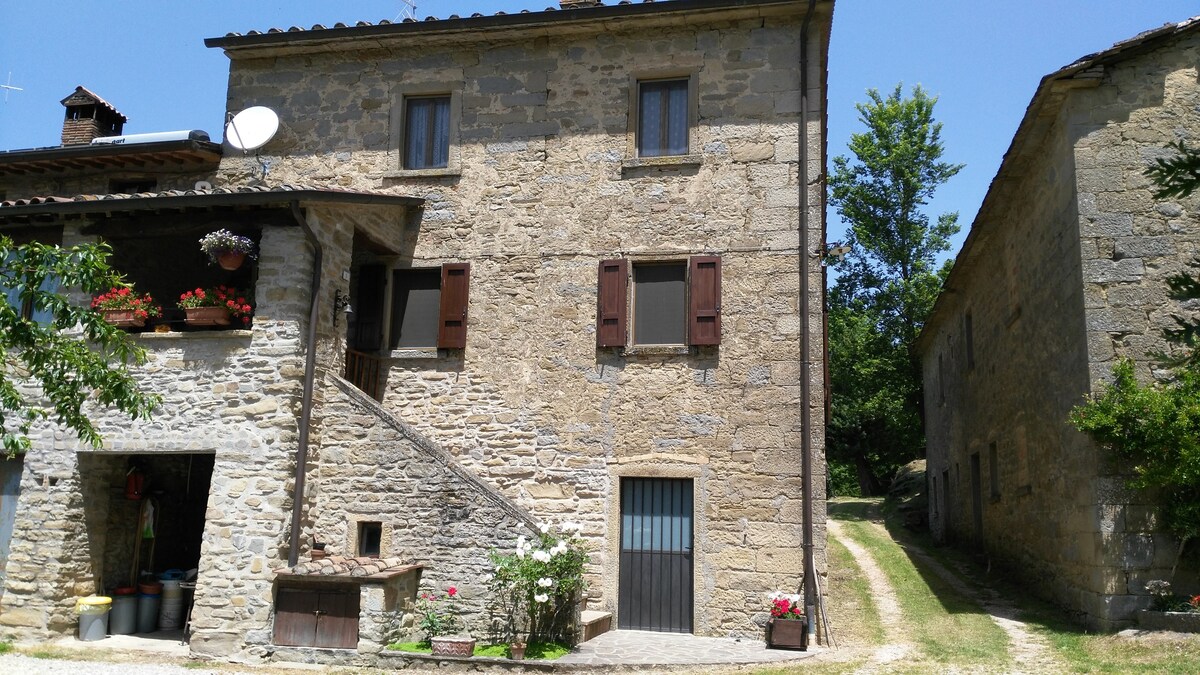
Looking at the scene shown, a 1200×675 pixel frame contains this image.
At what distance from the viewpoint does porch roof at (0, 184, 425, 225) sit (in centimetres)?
1044

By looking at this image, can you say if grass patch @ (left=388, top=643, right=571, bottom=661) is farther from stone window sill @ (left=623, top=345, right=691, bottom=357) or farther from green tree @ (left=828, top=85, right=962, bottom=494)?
green tree @ (left=828, top=85, right=962, bottom=494)

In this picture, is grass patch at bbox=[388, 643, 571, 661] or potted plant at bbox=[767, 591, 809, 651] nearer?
grass patch at bbox=[388, 643, 571, 661]

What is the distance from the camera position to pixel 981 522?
16906mm

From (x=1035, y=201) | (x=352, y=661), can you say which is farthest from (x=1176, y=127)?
(x=352, y=661)

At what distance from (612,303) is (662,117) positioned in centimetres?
269

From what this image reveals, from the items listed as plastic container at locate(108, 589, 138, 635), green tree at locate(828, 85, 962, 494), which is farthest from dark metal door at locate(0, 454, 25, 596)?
green tree at locate(828, 85, 962, 494)

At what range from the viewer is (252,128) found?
1295 centimetres

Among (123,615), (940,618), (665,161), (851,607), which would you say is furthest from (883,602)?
(123,615)

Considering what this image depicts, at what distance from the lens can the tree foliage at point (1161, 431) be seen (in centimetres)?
940

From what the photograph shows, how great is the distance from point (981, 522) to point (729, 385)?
8.38 meters

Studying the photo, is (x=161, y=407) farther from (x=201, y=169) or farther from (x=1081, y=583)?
(x=1081, y=583)

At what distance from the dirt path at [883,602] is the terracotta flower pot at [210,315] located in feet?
26.3

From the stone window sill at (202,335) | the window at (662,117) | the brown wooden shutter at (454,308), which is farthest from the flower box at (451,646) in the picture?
the window at (662,117)

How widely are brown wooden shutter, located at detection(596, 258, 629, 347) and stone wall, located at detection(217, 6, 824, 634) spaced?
16 centimetres
